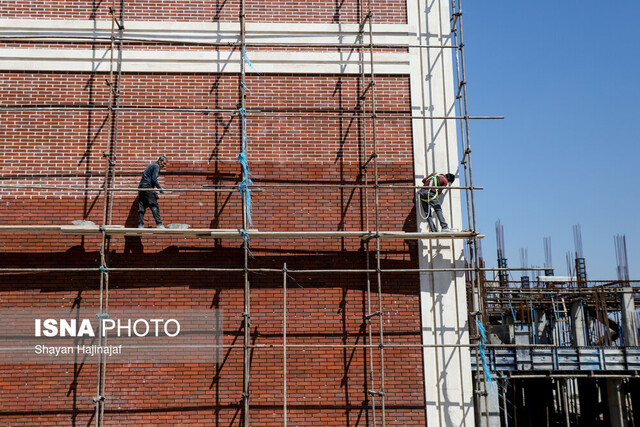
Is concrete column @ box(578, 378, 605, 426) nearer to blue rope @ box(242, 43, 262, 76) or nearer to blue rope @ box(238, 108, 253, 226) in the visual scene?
blue rope @ box(238, 108, 253, 226)

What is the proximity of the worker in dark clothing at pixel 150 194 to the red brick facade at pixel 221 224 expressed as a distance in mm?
405

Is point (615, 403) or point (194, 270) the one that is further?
point (615, 403)

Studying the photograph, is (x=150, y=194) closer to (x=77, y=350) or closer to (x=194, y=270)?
(x=194, y=270)

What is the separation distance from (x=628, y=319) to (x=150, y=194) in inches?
779

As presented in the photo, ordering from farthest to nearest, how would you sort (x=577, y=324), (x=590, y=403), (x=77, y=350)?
(x=577, y=324), (x=590, y=403), (x=77, y=350)

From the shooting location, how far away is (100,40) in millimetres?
12219

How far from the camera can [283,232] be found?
1111 cm

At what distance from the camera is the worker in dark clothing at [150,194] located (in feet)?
36.8

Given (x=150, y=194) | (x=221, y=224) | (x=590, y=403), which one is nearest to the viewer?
(x=150, y=194)

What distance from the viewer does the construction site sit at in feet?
36.2

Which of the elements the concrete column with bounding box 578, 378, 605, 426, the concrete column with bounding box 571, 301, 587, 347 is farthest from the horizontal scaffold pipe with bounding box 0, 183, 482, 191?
the concrete column with bounding box 578, 378, 605, 426

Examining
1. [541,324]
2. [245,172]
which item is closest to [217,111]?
[245,172]

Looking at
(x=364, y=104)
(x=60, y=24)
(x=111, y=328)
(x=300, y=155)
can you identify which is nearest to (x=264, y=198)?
(x=300, y=155)

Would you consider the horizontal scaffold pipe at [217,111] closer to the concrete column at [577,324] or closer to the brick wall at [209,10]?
the brick wall at [209,10]
